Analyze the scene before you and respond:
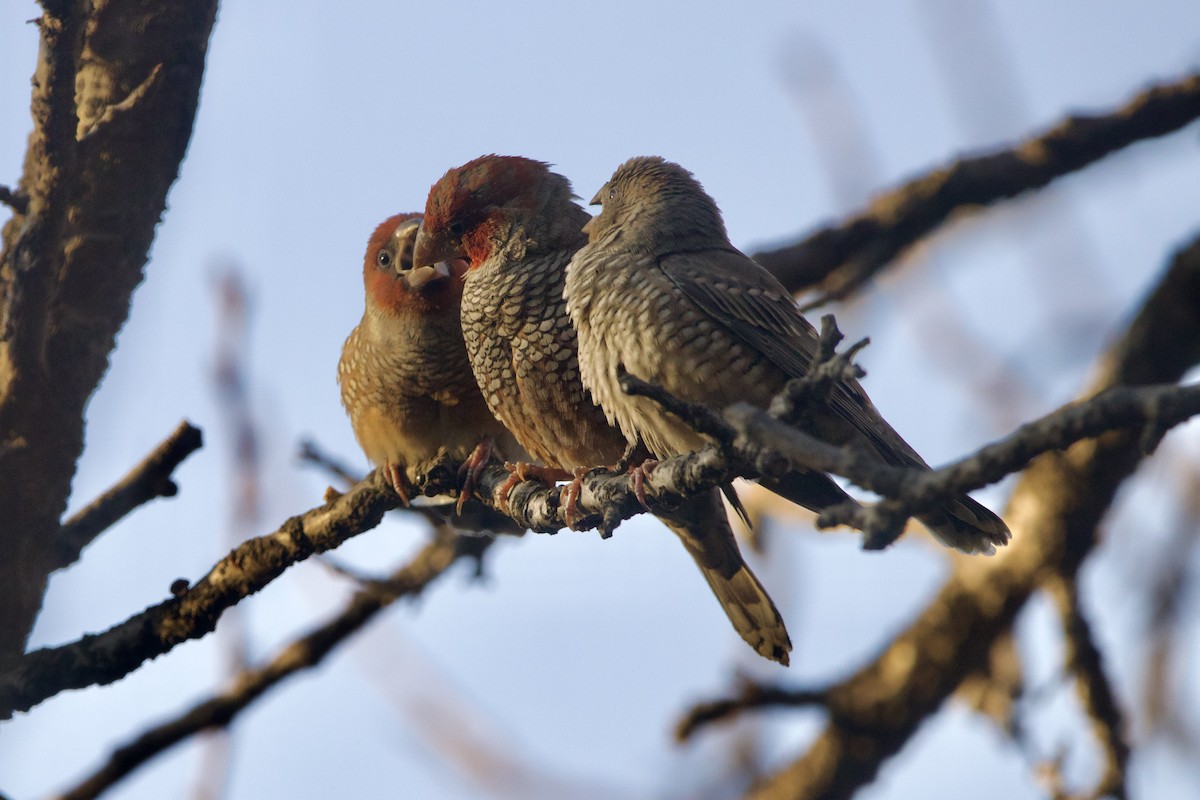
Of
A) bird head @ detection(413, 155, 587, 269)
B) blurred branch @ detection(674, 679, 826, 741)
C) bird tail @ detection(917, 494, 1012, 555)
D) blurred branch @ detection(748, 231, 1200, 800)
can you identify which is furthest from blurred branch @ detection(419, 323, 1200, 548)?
blurred branch @ detection(748, 231, 1200, 800)

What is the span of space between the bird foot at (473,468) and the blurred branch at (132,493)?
1118mm

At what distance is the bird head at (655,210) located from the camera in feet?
14.2

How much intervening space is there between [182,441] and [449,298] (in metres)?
1.45

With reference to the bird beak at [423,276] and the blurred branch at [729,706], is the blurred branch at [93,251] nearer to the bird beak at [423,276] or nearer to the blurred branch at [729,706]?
the bird beak at [423,276]

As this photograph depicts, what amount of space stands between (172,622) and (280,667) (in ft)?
3.65

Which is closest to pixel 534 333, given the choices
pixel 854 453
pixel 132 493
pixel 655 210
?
pixel 655 210

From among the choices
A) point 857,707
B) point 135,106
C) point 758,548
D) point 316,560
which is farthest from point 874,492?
point 857,707

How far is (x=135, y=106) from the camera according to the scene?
3766 mm

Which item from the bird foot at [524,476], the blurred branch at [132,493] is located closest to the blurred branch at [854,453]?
the bird foot at [524,476]

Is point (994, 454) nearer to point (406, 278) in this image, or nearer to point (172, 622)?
point (172, 622)

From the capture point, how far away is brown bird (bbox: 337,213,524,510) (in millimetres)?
4938

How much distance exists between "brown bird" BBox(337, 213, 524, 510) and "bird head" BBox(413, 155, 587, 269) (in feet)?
0.59

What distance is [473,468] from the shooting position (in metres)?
4.81

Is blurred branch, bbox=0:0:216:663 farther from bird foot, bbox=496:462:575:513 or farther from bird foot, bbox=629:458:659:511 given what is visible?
bird foot, bbox=629:458:659:511
